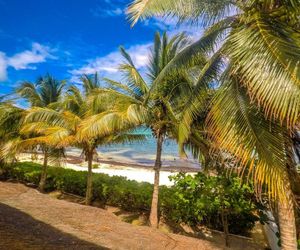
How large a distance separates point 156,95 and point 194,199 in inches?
136

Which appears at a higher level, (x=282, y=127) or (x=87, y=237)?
(x=282, y=127)

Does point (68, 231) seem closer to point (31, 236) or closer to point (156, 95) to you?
point (31, 236)

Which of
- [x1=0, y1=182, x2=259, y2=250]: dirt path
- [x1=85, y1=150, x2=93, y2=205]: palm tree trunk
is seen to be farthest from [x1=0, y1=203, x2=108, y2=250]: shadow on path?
[x1=85, y1=150, x2=93, y2=205]: palm tree trunk

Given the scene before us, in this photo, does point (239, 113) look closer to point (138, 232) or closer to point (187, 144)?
point (138, 232)

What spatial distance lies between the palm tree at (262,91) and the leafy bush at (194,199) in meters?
3.44

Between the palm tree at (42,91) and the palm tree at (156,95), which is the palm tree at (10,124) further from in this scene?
the palm tree at (156,95)

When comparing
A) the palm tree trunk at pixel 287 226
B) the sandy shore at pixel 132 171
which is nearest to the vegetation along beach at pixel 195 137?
the palm tree trunk at pixel 287 226

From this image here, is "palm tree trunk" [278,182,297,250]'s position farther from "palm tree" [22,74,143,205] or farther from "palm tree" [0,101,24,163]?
"palm tree" [0,101,24,163]

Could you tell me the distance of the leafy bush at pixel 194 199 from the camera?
830cm

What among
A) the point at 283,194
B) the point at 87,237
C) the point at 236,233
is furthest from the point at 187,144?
the point at 283,194

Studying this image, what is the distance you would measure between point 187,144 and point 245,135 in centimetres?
500

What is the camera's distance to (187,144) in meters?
9.45

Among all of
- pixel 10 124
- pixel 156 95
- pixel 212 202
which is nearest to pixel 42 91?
pixel 10 124

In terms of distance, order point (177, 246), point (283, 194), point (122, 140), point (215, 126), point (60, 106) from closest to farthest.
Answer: point (283, 194), point (215, 126), point (177, 246), point (122, 140), point (60, 106)
